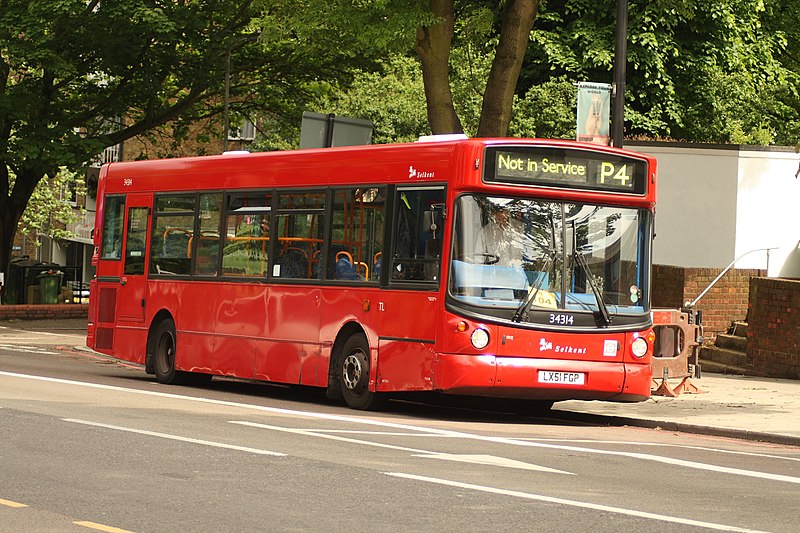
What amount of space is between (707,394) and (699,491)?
31.5 ft

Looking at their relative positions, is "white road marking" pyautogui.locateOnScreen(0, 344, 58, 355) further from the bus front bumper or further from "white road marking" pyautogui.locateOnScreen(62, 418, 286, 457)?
"white road marking" pyautogui.locateOnScreen(62, 418, 286, 457)

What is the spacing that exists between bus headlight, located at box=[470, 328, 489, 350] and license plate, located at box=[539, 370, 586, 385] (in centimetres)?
67

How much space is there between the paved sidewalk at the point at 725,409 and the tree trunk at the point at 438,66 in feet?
18.6

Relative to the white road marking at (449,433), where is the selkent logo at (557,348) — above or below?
above

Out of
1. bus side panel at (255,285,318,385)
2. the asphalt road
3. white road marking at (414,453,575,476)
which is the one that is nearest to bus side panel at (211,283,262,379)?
bus side panel at (255,285,318,385)

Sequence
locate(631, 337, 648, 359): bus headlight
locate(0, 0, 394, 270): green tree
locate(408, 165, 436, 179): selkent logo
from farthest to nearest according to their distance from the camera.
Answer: locate(0, 0, 394, 270): green tree
locate(631, 337, 648, 359): bus headlight
locate(408, 165, 436, 179): selkent logo

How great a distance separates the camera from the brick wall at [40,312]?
3844 centimetres

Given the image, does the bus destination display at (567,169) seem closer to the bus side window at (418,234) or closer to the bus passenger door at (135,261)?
the bus side window at (418,234)

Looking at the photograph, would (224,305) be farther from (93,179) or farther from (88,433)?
(93,179)

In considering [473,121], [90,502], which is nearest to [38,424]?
[90,502]

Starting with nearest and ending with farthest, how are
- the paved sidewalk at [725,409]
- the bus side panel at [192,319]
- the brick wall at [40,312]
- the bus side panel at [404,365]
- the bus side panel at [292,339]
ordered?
the paved sidewalk at [725,409] < the bus side panel at [404,365] < the bus side panel at [292,339] < the bus side panel at [192,319] < the brick wall at [40,312]

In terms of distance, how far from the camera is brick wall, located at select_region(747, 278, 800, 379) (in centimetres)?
2258

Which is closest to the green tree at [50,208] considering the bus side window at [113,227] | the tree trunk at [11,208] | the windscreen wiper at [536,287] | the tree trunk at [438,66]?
the tree trunk at [11,208]

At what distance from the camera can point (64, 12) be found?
36281 mm
